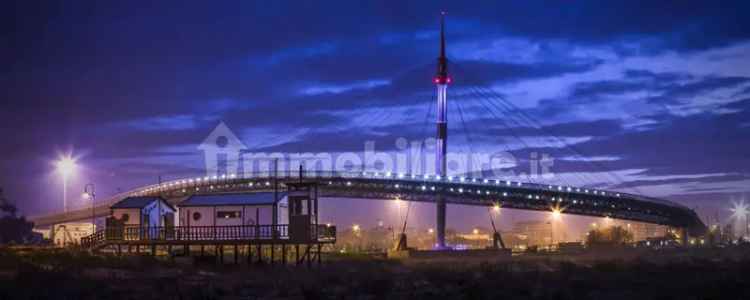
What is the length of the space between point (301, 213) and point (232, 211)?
5.85 meters

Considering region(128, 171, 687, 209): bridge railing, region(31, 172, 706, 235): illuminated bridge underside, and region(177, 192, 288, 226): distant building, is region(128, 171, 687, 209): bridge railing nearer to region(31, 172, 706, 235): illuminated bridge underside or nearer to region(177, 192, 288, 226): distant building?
region(31, 172, 706, 235): illuminated bridge underside

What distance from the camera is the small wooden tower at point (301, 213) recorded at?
151ft

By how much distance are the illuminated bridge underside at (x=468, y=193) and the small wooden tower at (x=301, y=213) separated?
58.1 meters

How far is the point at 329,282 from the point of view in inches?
1417

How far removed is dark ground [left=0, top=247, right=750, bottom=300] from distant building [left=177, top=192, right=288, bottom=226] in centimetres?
490

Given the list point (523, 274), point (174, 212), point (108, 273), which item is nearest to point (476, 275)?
point (523, 274)

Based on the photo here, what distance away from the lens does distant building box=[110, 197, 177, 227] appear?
51.6m

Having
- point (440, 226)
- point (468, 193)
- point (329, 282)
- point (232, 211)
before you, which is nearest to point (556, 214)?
point (468, 193)

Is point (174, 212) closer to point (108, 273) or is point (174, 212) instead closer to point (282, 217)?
point (282, 217)

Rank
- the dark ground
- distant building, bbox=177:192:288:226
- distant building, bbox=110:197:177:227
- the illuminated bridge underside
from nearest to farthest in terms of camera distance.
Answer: the dark ground → distant building, bbox=177:192:288:226 → distant building, bbox=110:197:177:227 → the illuminated bridge underside

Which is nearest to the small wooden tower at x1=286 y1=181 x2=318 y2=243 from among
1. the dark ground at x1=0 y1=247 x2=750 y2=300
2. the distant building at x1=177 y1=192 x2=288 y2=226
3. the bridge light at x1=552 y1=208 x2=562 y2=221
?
the dark ground at x1=0 y1=247 x2=750 y2=300

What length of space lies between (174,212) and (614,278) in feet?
104

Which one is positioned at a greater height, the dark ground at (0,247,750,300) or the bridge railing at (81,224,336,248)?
the bridge railing at (81,224,336,248)

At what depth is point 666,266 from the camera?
4825 centimetres
